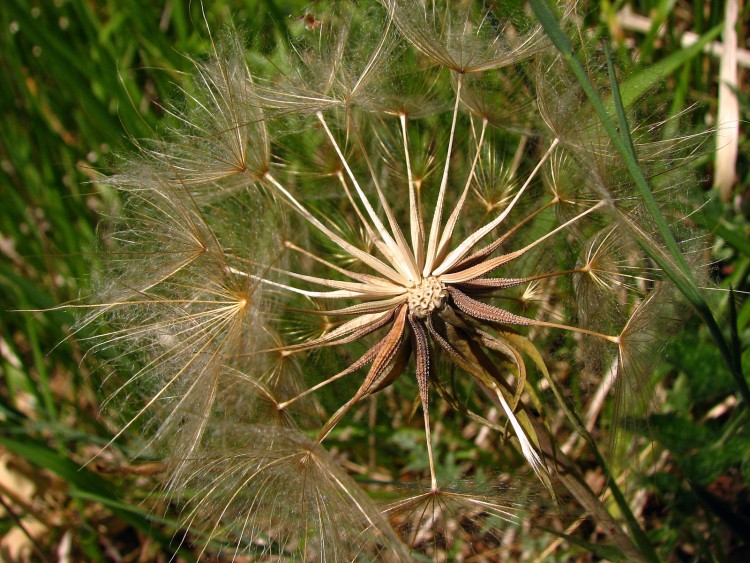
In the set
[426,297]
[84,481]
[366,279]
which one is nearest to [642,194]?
[426,297]

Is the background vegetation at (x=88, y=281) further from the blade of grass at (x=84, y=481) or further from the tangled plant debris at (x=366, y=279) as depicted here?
the tangled plant debris at (x=366, y=279)

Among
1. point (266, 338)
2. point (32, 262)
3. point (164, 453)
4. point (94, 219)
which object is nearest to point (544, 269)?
point (266, 338)

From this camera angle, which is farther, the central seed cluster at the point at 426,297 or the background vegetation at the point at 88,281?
the background vegetation at the point at 88,281

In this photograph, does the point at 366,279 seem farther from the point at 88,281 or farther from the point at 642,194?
the point at 88,281

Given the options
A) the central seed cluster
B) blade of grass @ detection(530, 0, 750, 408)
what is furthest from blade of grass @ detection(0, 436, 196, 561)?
Answer: blade of grass @ detection(530, 0, 750, 408)

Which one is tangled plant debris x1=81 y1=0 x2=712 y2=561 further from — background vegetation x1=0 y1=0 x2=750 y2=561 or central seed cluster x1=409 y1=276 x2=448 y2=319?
background vegetation x1=0 y1=0 x2=750 y2=561

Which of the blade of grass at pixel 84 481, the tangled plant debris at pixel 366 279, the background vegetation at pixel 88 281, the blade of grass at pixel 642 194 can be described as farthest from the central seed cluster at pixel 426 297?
the blade of grass at pixel 84 481
